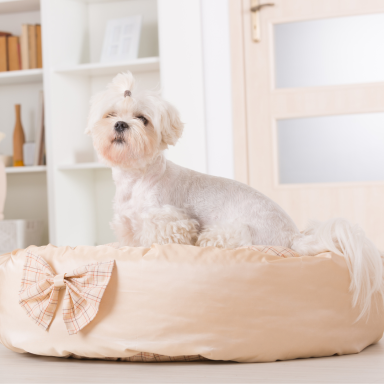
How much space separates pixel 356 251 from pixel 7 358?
0.79m

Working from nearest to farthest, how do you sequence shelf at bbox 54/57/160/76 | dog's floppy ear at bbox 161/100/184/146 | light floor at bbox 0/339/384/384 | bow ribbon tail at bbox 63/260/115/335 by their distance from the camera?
light floor at bbox 0/339/384/384 → bow ribbon tail at bbox 63/260/115/335 → dog's floppy ear at bbox 161/100/184/146 → shelf at bbox 54/57/160/76

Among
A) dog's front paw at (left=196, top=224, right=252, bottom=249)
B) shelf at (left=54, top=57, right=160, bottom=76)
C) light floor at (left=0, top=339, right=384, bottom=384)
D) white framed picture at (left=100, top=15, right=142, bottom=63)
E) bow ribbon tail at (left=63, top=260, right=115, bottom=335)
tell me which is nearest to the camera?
light floor at (left=0, top=339, right=384, bottom=384)

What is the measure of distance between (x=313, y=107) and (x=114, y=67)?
1.06 meters

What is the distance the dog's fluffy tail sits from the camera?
3.45 feet

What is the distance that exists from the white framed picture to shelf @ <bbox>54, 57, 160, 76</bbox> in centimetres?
5

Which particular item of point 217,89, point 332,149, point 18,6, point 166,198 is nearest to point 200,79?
point 217,89

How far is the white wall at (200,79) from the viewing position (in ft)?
8.42

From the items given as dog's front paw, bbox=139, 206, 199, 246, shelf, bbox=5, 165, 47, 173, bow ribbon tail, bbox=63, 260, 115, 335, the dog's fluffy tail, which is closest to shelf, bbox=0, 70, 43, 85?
shelf, bbox=5, 165, 47, 173

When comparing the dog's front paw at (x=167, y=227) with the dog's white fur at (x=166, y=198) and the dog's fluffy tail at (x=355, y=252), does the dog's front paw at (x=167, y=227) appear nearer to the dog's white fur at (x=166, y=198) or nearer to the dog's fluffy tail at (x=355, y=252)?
the dog's white fur at (x=166, y=198)

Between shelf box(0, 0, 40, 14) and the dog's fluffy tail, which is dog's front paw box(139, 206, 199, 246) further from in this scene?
shelf box(0, 0, 40, 14)

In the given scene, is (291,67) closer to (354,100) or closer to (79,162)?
(354,100)

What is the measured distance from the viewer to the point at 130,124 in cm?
120

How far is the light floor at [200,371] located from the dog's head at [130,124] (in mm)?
Answer: 471

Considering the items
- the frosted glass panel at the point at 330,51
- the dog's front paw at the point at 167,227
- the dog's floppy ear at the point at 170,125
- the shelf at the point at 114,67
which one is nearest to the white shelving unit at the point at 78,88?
the shelf at the point at 114,67
